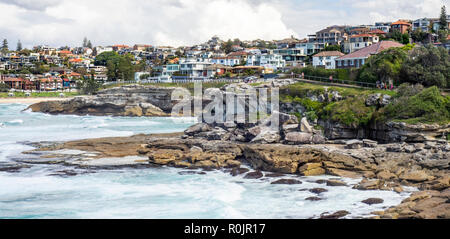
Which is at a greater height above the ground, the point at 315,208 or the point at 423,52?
the point at 423,52

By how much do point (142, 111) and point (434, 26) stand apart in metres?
55.4

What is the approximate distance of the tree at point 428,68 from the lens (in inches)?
1363

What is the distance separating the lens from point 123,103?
63438 mm

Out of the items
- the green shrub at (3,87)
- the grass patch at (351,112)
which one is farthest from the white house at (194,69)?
the grass patch at (351,112)

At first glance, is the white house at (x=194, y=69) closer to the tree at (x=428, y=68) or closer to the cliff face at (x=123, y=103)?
the cliff face at (x=123, y=103)

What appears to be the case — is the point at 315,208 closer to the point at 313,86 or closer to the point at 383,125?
the point at 383,125

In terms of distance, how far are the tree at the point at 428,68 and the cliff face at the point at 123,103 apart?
32697 mm

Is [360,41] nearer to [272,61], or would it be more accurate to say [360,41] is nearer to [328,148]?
[272,61]

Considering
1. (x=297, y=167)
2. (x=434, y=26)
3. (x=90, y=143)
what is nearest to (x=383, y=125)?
(x=297, y=167)

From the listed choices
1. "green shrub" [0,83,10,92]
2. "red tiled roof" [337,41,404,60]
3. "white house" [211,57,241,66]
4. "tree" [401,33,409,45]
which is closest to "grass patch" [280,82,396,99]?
"red tiled roof" [337,41,404,60]

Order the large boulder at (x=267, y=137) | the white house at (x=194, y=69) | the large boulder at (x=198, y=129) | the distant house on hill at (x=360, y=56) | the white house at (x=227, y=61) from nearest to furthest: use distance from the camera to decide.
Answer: the large boulder at (x=267, y=137) → the large boulder at (x=198, y=129) → the distant house on hill at (x=360, y=56) → the white house at (x=194, y=69) → the white house at (x=227, y=61)

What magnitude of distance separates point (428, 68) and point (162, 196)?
2461 cm

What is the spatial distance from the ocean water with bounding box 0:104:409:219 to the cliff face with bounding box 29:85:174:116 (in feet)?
113

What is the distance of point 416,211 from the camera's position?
16.7 m
